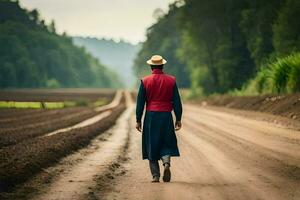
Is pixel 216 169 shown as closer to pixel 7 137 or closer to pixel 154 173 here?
pixel 154 173

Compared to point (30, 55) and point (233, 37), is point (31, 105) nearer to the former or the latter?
point (233, 37)

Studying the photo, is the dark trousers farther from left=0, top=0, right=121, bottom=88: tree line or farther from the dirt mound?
left=0, top=0, right=121, bottom=88: tree line

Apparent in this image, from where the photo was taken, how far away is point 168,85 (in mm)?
9930

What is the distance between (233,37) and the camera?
5588 centimetres

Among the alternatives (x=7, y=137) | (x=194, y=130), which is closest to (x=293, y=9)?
(x=194, y=130)

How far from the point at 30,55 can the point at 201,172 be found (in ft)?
433

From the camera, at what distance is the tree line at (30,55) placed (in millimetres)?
116562

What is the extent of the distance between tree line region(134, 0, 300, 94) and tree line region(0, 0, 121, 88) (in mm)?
53657

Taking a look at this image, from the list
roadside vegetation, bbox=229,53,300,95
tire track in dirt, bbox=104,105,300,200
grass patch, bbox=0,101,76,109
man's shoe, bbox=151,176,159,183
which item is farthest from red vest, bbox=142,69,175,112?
grass patch, bbox=0,101,76,109

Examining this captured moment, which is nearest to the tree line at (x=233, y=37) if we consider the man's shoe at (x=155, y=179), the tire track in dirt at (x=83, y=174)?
the tire track in dirt at (x=83, y=174)

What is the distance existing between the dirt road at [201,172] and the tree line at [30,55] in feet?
302

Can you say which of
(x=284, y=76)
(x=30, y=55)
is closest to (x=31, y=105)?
(x=284, y=76)

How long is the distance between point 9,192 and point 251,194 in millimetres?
3507

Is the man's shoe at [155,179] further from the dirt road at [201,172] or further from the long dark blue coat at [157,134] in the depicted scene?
the long dark blue coat at [157,134]
